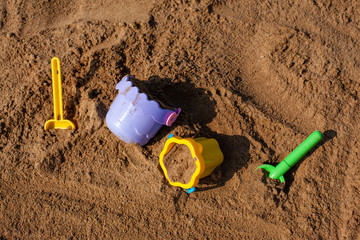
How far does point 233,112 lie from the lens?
5.02 ft

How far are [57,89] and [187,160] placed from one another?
0.82m

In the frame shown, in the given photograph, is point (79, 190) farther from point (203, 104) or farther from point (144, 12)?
point (144, 12)

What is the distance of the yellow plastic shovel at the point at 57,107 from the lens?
1.58 meters

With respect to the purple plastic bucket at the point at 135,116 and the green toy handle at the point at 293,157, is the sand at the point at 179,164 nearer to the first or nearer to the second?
the purple plastic bucket at the point at 135,116

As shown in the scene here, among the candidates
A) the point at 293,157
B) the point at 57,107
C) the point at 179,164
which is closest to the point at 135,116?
the point at 179,164

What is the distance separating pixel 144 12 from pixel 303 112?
1072 millimetres

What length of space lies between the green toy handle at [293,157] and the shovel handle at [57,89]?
1134mm

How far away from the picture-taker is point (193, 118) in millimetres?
1554

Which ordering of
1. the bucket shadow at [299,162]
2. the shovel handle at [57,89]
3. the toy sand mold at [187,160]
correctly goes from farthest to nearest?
the shovel handle at [57,89], the bucket shadow at [299,162], the toy sand mold at [187,160]

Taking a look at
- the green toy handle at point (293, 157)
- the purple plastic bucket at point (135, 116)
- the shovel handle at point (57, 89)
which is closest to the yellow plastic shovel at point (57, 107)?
the shovel handle at point (57, 89)

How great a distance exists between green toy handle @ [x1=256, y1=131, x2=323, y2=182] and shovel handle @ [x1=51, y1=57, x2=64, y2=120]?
113cm

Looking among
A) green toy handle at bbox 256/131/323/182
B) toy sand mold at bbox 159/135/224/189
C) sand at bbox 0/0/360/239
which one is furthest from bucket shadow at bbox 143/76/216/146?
green toy handle at bbox 256/131/323/182

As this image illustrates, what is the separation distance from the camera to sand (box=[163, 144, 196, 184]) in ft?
4.60

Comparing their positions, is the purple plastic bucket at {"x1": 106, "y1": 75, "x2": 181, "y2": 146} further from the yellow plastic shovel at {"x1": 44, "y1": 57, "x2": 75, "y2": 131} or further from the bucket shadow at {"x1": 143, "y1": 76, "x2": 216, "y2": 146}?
the yellow plastic shovel at {"x1": 44, "y1": 57, "x2": 75, "y2": 131}
